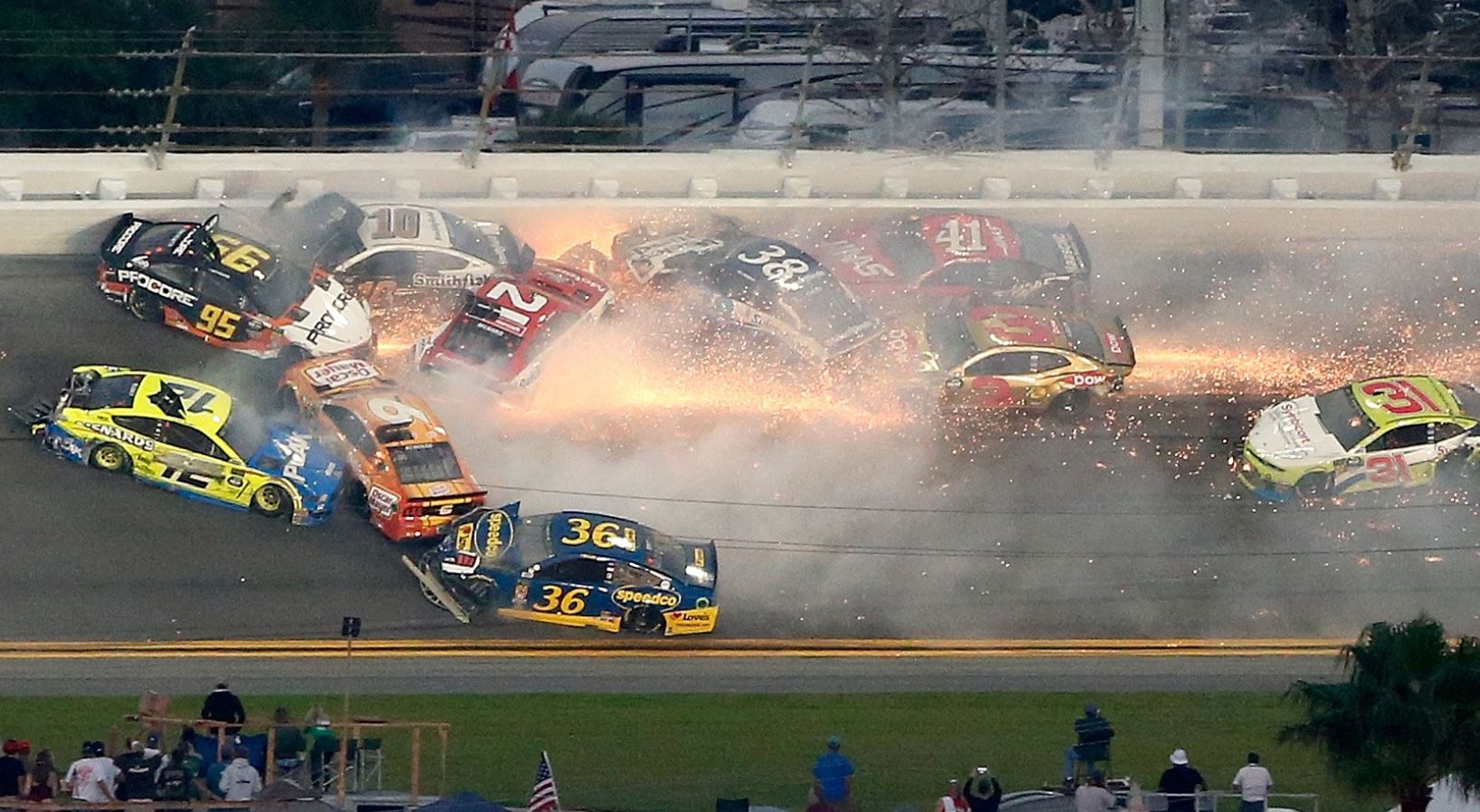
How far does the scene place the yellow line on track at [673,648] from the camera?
21.5 meters

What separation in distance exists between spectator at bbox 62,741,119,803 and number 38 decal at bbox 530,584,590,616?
6.14 meters

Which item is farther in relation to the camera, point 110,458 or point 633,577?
point 110,458

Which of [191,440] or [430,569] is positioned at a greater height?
[191,440]

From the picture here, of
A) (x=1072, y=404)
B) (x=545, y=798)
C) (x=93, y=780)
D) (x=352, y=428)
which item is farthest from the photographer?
(x=1072, y=404)

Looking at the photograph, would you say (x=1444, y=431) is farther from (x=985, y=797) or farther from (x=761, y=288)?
(x=985, y=797)

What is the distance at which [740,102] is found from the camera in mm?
32688

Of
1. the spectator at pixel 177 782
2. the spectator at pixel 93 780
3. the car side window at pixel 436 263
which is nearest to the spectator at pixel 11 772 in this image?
the spectator at pixel 93 780

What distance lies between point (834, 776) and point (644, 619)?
15.1 ft

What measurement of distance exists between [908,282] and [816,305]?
1.55 meters

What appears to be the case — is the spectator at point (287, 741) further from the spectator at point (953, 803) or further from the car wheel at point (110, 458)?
the car wheel at point (110, 458)

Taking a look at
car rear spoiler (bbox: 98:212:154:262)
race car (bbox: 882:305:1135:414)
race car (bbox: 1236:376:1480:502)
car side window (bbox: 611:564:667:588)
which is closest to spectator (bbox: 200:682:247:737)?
car side window (bbox: 611:564:667:588)

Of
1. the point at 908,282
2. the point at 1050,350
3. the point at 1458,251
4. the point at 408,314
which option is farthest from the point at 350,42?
the point at 1458,251

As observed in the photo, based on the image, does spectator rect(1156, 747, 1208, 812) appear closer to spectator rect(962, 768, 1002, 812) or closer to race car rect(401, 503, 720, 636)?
spectator rect(962, 768, 1002, 812)

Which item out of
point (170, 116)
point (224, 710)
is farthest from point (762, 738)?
point (170, 116)
